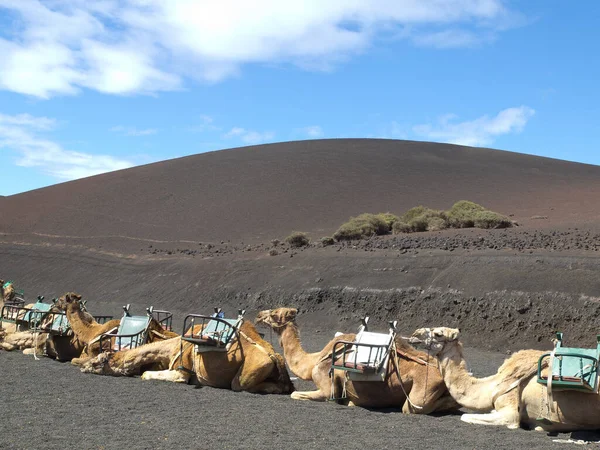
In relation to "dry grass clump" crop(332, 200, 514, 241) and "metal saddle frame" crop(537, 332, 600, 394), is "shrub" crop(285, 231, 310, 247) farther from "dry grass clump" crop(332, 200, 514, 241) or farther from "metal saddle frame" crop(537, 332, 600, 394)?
"metal saddle frame" crop(537, 332, 600, 394)

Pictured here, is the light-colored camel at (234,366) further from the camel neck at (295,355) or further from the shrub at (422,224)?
the shrub at (422,224)

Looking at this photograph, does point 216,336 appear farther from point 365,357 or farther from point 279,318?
point 365,357

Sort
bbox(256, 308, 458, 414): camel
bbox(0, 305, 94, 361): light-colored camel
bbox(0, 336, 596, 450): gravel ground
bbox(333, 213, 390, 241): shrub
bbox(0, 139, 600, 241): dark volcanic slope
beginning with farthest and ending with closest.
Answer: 1. bbox(0, 139, 600, 241): dark volcanic slope
2. bbox(333, 213, 390, 241): shrub
3. bbox(0, 305, 94, 361): light-colored camel
4. bbox(256, 308, 458, 414): camel
5. bbox(0, 336, 596, 450): gravel ground

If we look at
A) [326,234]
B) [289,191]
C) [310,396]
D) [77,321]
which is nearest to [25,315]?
[77,321]

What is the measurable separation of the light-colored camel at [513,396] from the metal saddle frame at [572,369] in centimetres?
16

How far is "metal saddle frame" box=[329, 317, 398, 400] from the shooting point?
10648 mm

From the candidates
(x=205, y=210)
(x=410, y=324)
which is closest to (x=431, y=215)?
(x=410, y=324)

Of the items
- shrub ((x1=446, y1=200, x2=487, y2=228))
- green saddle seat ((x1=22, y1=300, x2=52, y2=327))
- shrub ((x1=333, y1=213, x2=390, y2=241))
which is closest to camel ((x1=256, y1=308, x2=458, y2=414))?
green saddle seat ((x1=22, y1=300, x2=52, y2=327))

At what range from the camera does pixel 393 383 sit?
35.4 feet

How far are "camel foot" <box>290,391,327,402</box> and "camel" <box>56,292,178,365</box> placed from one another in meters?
3.97

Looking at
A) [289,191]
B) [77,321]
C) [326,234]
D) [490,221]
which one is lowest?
[77,321]

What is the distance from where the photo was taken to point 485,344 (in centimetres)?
2331

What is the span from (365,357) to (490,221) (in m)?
33.0

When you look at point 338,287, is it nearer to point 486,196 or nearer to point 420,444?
point 420,444
